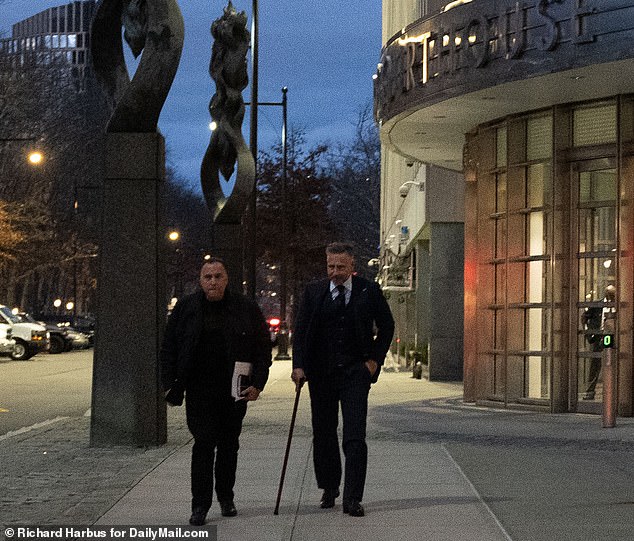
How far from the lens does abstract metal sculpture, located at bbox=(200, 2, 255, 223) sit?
91.7ft

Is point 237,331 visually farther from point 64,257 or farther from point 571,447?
point 64,257

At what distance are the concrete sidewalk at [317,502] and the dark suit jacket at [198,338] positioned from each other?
90cm

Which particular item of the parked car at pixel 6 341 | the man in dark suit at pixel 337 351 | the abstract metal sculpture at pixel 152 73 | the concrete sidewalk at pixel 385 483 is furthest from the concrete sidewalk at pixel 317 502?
the parked car at pixel 6 341

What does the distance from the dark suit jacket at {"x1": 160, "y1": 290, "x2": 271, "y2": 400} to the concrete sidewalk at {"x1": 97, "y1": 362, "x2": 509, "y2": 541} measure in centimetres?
90

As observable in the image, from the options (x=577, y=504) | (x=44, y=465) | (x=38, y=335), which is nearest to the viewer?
(x=577, y=504)

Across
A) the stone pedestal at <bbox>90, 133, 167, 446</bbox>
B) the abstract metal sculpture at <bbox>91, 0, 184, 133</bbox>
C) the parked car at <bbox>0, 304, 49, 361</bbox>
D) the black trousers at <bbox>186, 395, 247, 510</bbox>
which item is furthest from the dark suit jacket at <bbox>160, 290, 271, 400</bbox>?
the parked car at <bbox>0, 304, 49, 361</bbox>

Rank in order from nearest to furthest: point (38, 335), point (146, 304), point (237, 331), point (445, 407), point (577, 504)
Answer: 1. point (237, 331)
2. point (577, 504)
3. point (146, 304)
4. point (445, 407)
5. point (38, 335)

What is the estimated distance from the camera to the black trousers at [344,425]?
1032 cm

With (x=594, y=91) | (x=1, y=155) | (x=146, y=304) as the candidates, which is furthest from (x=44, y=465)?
(x=1, y=155)

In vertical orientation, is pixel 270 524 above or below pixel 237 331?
below

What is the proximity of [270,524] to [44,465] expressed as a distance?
4209mm

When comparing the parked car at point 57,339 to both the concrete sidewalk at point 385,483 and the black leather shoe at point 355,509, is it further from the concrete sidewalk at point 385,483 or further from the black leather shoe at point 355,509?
the black leather shoe at point 355,509

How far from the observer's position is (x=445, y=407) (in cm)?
2284

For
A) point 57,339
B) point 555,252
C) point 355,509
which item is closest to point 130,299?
point 355,509
